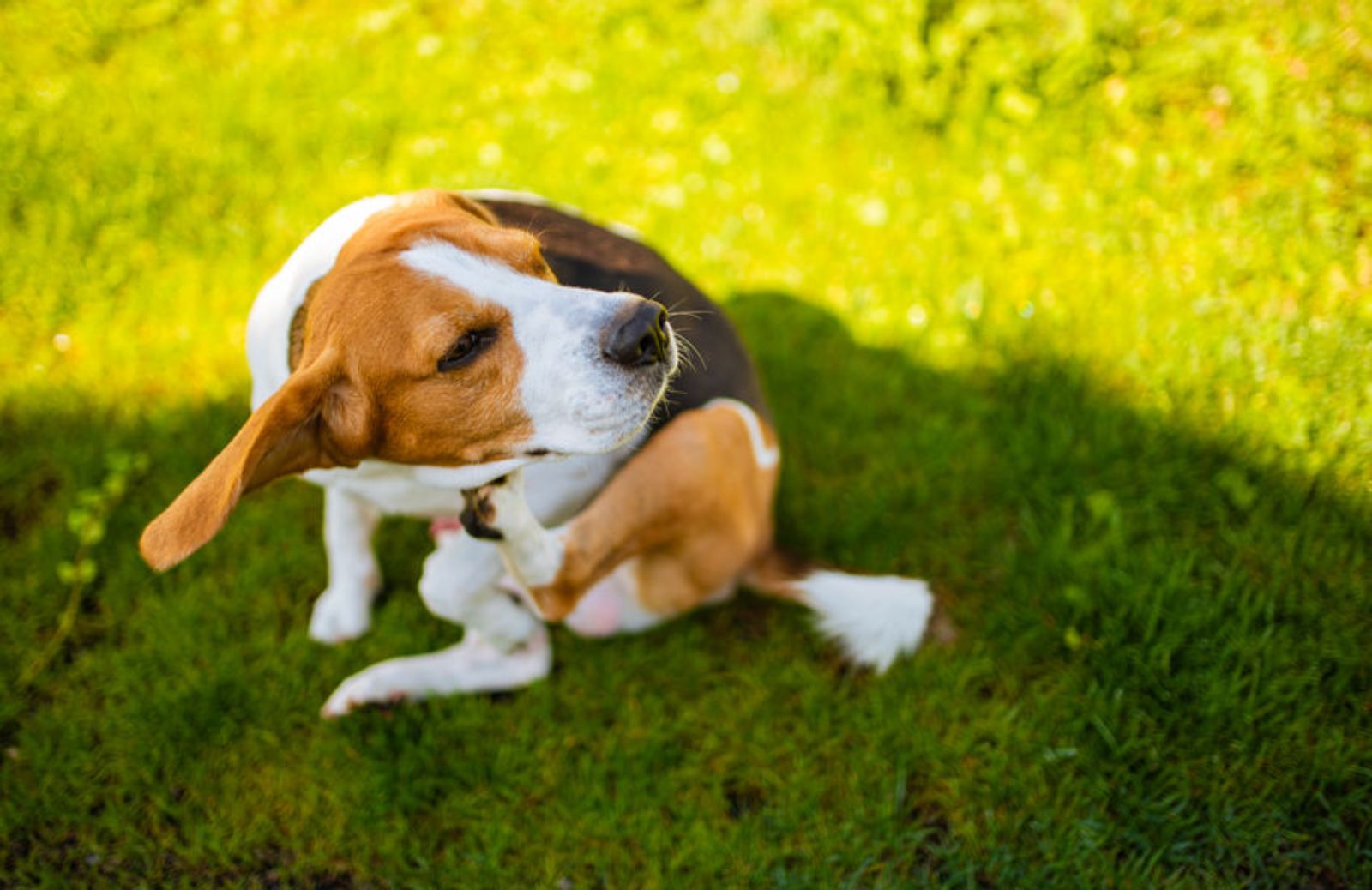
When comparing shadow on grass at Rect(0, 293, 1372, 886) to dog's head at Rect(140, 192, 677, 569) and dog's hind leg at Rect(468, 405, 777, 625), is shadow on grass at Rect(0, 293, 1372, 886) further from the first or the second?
dog's head at Rect(140, 192, 677, 569)

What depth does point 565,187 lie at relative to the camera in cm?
470

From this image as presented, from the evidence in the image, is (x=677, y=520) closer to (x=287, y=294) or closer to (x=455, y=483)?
(x=455, y=483)

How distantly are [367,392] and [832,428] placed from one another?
2.09 meters

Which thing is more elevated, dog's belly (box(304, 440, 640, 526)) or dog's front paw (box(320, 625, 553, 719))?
dog's belly (box(304, 440, 640, 526))

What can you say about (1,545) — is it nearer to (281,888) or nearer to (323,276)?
(281,888)

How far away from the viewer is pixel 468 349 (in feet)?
7.77

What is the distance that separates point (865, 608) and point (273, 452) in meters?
1.81

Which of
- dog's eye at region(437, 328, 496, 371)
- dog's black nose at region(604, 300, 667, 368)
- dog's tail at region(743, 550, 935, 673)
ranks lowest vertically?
dog's tail at region(743, 550, 935, 673)

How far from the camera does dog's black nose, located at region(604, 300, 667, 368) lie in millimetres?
2316

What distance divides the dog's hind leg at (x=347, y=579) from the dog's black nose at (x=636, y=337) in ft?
4.52

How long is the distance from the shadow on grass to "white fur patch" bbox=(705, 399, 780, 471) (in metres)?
0.47

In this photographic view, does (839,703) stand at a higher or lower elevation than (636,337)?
lower

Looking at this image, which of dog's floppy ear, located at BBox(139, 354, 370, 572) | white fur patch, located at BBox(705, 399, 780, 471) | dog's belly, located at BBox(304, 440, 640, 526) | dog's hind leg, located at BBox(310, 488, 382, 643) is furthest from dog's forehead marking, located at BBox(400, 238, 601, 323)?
dog's hind leg, located at BBox(310, 488, 382, 643)

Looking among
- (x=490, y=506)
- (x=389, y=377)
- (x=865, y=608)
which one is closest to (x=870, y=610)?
(x=865, y=608)
